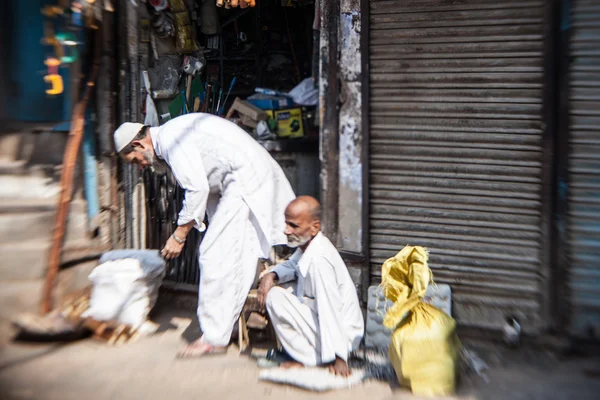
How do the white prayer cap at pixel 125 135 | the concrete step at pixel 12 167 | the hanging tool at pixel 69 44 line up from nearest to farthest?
the white prayer cap at pixel 125 135 → the concrete step at pixel 12 167 → the hanging tool at pixel 69 44

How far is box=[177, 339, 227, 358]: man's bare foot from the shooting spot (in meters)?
4.16

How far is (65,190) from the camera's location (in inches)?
196

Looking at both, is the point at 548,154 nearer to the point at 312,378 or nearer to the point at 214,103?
the point at 312,378

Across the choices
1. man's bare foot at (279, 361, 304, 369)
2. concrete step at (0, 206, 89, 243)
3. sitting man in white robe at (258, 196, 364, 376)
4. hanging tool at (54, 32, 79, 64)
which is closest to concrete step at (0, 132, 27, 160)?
concrete step at (0, 206, 89, 243)

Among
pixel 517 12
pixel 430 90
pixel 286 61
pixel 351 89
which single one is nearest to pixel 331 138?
pixel 351 89

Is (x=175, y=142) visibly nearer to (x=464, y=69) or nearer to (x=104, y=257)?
(x=104, y=257)

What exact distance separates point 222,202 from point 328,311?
4.17ft

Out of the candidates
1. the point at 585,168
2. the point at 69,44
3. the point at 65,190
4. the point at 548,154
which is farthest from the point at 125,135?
the point at 585,168

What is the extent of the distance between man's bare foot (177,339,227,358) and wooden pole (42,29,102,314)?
1.35 meters

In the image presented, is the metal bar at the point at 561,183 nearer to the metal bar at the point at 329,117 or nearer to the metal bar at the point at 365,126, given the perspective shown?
the metal bar at the point at 365,126

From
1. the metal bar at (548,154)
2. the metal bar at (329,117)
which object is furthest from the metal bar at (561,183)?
the metal bar at (329,117)

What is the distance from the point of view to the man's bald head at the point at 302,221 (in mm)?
3734

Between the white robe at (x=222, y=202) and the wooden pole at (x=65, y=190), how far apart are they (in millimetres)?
1057

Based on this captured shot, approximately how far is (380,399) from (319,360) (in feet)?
1.62
